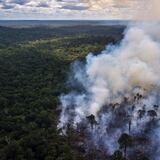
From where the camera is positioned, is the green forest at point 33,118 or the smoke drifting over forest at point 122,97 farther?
the smoke drifting over forest at point 122,97

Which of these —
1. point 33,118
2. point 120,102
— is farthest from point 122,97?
point 33,118

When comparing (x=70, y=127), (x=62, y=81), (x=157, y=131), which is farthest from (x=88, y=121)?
(x=62, y=81)

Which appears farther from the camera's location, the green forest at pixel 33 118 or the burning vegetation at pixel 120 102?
the burning vegetation at pixel 120 102

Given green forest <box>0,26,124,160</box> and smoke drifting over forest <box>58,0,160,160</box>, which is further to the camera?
smoke drifting over forest <box>58,0,160,160</box>

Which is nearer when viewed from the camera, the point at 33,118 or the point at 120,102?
the point at 33,118

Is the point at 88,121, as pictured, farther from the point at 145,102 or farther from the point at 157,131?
the point at 145,102

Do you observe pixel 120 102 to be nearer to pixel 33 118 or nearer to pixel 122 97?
pixel 122 97

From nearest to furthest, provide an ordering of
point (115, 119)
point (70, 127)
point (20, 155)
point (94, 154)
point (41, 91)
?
point (20, 155), point (94, 154), point (70, 127), point (115, 119), point (41, 91)

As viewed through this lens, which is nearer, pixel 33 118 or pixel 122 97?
pixel 33 118
